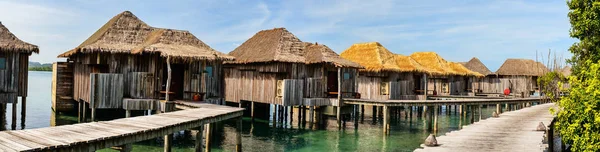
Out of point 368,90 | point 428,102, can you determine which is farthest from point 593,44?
point 368,90

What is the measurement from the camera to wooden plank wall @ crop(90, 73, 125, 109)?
17.5 m

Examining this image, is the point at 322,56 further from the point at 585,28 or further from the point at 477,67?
the point at 477,67

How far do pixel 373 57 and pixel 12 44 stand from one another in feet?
67.6

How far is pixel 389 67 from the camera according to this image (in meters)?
28.8

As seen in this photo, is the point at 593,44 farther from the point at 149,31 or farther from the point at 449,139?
the point at 149,31

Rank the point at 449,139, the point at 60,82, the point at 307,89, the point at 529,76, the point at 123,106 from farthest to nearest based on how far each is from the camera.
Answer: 1. the point at 529,76
2. the point at 60,82
3. the point at 307,89
4. the point at 123,106
5. the point at 449,139

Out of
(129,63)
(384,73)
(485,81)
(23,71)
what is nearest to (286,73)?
(129,63)

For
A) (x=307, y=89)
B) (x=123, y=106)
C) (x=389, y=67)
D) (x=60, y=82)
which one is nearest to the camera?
(x=123, y=106)

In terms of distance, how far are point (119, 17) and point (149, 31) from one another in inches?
61.2

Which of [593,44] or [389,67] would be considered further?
[389,67]

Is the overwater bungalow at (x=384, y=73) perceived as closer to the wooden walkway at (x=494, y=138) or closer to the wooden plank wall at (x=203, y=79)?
the wooden plank wall at (x=203, y=79)

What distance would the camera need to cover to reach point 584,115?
35.0 ft

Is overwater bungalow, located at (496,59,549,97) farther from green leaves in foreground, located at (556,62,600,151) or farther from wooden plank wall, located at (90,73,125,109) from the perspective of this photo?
wooden plank wall, located at (90,73,125,109)

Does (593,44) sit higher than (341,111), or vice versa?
(593,44)
